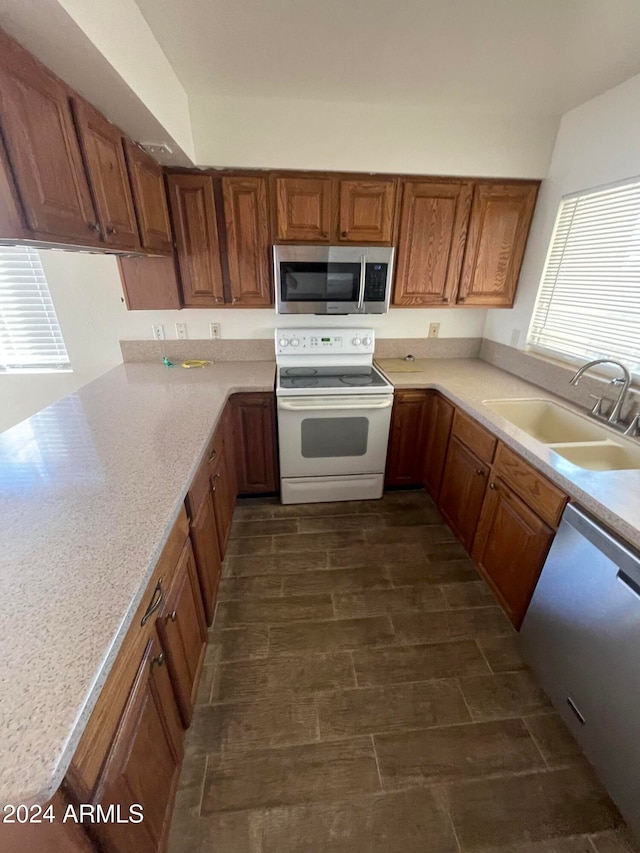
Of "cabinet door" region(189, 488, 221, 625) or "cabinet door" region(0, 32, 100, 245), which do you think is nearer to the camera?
"cabinet door" region(0, 32, 100, 245)

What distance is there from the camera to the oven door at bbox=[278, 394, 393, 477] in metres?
2.23

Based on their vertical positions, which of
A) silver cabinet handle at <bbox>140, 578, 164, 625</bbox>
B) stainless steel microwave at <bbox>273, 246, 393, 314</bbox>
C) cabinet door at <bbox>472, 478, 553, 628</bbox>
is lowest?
cabinet door at <bbox>472, 478, 553, 628</bbox>

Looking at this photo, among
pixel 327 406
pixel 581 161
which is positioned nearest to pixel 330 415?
pixel 327 406

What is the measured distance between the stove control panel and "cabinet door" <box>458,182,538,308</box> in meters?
0.70

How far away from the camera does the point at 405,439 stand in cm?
249

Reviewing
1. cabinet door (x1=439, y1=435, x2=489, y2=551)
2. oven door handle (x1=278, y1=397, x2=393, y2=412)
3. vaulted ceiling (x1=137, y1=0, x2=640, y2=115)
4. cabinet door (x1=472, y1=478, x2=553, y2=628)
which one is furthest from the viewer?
oven door handle (x1=278, y1=397, x2=393, y2=412)

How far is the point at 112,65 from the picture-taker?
112 centimetres

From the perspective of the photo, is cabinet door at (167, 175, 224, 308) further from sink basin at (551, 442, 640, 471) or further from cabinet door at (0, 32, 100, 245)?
sink basin at (551, 442, 640, 471)

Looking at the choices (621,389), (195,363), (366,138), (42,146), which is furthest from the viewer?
(195,363)

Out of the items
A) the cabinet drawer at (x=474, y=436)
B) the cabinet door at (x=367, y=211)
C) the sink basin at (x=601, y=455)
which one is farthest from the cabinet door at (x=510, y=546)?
the cabinet door at (x=367, y=211)

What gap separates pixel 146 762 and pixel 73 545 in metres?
0.57

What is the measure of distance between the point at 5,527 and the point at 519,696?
6.25 ft

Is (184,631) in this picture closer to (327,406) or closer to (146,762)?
(146,762)

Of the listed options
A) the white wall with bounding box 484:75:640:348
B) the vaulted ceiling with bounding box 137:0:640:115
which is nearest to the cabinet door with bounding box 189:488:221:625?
the vaulted ceiling with bounding box 137:0:640:115
